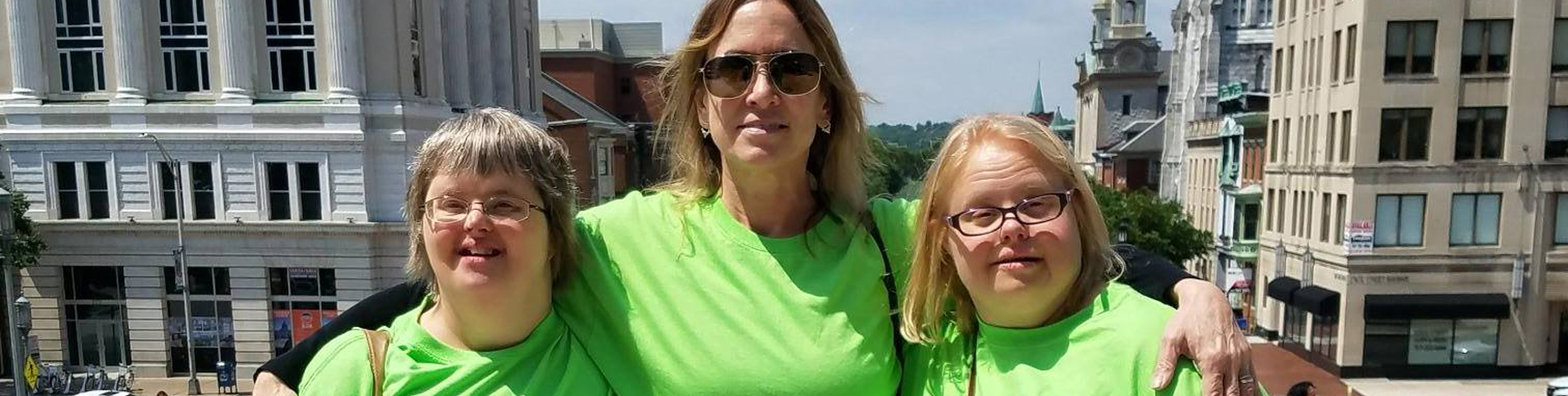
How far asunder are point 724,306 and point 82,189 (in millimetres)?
31842

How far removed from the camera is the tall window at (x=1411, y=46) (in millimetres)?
27031

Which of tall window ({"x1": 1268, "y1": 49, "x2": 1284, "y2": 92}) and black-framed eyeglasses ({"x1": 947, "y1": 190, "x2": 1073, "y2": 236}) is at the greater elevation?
tall window ({"x1": 1268, "y1": 49, "x2": 1284, "y2": 92})

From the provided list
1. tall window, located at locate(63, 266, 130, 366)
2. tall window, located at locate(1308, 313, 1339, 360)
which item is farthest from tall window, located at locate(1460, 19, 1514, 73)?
tall window, located at locate(63, 266, 130, 366)

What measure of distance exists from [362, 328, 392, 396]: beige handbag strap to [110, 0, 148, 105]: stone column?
95.6 feet

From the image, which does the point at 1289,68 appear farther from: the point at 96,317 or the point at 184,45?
the point at 96,317

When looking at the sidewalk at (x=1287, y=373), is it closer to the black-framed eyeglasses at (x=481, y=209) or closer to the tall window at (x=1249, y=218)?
the tall window at (x=1249, y=218)

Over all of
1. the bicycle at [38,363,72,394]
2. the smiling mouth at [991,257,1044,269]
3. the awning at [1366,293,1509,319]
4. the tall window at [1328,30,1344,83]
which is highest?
the tall window at [1328,30,1344,83]

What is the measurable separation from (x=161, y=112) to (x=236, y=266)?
194 inches

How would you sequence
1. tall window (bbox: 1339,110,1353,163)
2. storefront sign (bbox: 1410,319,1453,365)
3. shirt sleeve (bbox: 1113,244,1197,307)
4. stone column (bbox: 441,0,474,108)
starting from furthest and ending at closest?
stone column (bbox: 441,0,474,108) < storefront sign (bbox: 1410,319,1453,365) < tall window (bbox: 1339,110,1353,163) < shirt sleeve (bbox: 1113,244,1197,307)

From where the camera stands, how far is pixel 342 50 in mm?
26547

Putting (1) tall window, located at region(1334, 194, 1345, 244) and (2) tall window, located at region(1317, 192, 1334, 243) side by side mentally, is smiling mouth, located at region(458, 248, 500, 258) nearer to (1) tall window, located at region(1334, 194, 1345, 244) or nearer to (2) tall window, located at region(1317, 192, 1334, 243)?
(1) tall window, located at region(1334, 194, 1345, 244)

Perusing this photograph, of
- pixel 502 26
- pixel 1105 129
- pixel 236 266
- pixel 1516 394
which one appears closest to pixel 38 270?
pixel 236 266

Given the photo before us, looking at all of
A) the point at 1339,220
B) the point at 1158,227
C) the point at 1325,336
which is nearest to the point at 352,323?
the point at 1339,220

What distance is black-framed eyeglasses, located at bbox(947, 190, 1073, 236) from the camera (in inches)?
121
